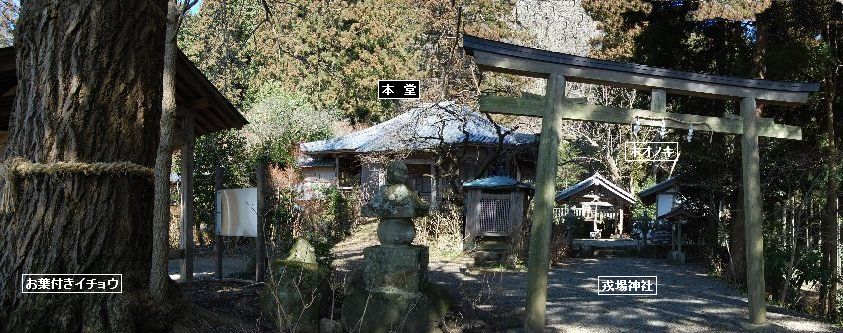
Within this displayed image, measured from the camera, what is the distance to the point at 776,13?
10133mm

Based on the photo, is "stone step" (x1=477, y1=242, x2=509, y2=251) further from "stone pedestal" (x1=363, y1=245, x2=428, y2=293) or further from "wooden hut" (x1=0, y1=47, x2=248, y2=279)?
"stone pedestal" (x1=363, y1=245, x2=428, y2=293)

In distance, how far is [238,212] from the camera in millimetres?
8289

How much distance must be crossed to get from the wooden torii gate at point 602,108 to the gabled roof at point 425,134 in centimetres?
941

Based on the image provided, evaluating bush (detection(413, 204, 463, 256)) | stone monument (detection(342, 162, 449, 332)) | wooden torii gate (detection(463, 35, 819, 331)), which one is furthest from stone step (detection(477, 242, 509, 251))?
stone monument (detection(342, 162, 449, 332))

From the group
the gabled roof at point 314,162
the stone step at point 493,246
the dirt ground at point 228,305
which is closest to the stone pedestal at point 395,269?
the dirt ground at point 228,305

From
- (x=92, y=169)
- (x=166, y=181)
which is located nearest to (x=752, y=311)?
(x=166, y=181)

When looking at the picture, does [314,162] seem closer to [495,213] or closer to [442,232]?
[442,232]

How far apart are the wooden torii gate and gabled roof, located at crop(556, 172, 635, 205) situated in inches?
502

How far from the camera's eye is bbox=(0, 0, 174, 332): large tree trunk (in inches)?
174

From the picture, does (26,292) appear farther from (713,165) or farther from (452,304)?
(713,165)

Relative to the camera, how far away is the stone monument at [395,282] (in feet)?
20.5

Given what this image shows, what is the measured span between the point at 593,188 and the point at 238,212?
15.4 m

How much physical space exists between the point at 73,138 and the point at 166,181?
65 centimetres

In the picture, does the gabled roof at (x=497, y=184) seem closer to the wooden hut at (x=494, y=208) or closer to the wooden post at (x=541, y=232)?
the wooden hut at (x=494, y=208)
